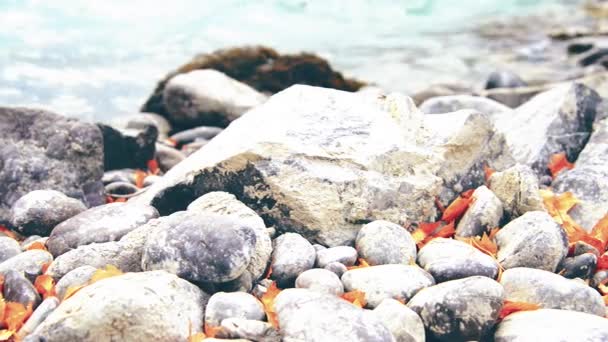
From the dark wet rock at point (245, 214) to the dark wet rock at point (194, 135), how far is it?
3918 millimetres

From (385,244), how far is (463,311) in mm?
782

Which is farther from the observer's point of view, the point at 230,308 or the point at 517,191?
the point at 517,191

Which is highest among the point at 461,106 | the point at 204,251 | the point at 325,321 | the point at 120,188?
the point at 204,251

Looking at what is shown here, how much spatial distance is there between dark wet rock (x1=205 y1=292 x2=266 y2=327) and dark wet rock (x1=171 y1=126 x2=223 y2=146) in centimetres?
484

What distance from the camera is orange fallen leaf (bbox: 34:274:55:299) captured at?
12.4 ft

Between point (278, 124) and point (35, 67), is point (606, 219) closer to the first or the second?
point (278, 124)

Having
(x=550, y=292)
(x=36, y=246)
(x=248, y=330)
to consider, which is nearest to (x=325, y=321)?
(x=248, y=330)

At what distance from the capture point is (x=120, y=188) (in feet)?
19.6

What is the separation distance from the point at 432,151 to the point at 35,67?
9.62 m

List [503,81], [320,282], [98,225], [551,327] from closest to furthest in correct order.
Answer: [551,327] → [320,282] → [98,225] → [503,81]

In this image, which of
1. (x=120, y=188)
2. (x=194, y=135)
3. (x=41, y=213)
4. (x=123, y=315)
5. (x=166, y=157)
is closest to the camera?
(x=123, y=315)

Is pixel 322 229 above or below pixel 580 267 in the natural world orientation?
above

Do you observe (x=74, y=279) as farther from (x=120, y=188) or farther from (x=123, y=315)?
(x=120, y=188)

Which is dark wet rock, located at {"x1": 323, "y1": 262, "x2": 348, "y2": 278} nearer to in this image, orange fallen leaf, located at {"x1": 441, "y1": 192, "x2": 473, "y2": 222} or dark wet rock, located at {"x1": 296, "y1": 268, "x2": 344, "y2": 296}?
dark wet rock, located at {"x1": 296, "y1": 268, "x2": 344, "y2": 296}
